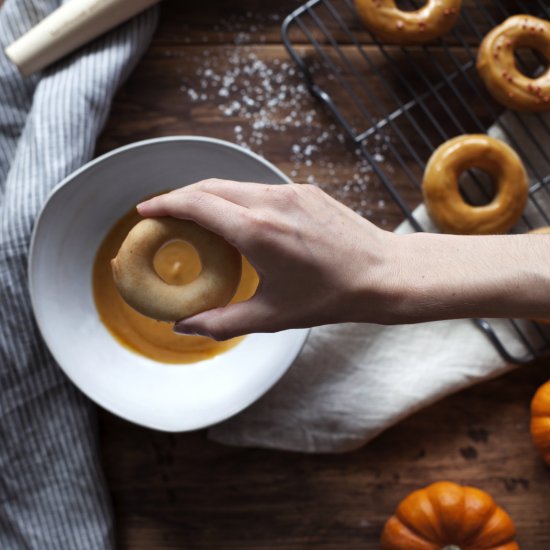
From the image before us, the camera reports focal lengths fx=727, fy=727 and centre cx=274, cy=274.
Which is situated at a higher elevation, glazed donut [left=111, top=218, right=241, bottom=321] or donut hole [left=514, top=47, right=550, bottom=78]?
donut hole [left=514, top=47, right=550, bottom=78]

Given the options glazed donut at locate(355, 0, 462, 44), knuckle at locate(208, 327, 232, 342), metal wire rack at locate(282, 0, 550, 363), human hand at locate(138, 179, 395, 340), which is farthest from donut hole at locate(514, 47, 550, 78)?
knuckle at locate(208, 327, 232, 342)

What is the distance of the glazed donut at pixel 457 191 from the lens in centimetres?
142

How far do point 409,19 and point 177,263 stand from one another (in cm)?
66

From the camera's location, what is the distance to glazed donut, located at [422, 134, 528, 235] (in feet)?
4.66

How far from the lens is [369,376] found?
1.49 m

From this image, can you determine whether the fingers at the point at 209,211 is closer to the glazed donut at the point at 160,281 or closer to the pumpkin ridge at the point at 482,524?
the glazed donut at the point at 160,281

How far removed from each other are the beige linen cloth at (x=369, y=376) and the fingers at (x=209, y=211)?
505 mm

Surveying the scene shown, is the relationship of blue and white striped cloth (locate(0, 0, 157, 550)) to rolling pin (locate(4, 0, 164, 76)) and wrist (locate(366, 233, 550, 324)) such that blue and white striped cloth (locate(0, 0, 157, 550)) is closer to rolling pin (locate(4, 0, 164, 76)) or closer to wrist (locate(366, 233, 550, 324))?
rolling pin (locate(4, 0, 164, 76))

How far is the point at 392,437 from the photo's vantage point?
1546mm

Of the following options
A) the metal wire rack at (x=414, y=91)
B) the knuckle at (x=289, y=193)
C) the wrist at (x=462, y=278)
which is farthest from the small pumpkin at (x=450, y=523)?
the knuckle at (x=289, y=193)

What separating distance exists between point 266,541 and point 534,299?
81 cm

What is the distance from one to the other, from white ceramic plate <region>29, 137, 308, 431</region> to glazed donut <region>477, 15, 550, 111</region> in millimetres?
483

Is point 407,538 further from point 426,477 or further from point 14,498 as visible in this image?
point 14,498

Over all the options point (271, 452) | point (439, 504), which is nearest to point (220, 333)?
point (271, 452)
